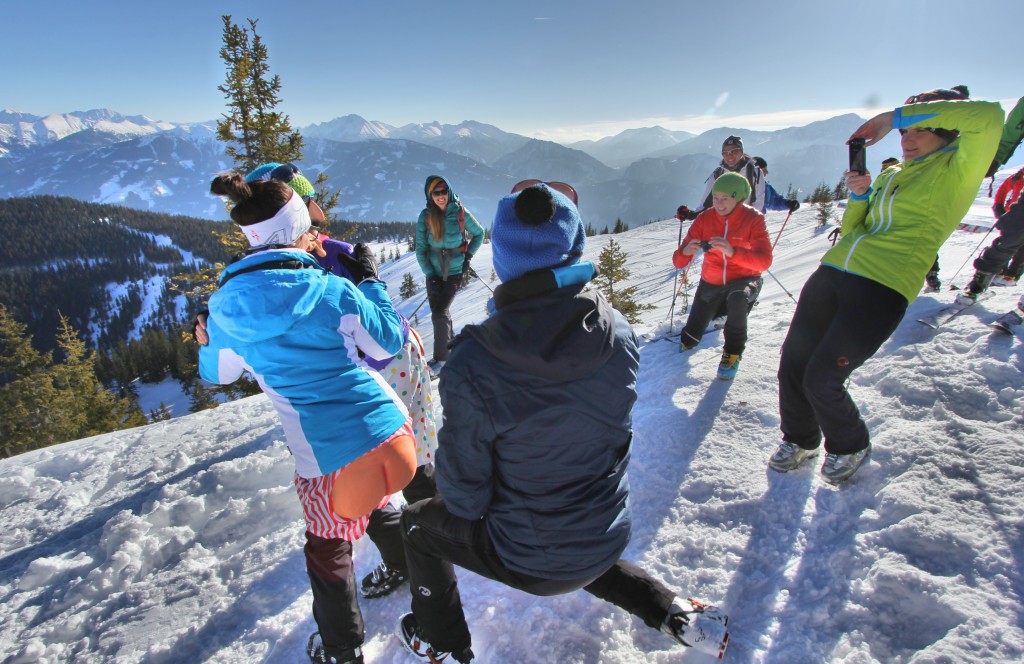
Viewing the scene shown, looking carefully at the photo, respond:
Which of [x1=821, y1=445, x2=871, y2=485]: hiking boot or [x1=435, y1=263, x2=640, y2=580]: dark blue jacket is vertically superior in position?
[x1=435, y1=263, x2=640, y2=580]: dark blue jacket

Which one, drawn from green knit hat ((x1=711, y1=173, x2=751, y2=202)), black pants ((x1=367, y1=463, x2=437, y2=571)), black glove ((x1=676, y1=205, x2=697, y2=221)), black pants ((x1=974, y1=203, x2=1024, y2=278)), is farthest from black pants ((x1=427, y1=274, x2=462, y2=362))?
black pants ((x1=974, y1=203, x2=1024, y2=278))

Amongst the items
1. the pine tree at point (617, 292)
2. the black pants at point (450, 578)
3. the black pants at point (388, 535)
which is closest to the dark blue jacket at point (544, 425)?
the black pants at point (450, 578)

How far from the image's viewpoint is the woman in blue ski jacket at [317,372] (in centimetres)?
185

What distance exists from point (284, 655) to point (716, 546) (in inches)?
99.9

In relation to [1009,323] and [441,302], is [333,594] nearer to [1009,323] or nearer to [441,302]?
[441,302]

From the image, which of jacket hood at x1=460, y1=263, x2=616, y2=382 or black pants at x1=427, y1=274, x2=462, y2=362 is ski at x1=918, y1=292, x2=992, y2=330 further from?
black pants at x1=427, y1=274, x2=462, y2=362

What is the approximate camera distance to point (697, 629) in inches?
75.1

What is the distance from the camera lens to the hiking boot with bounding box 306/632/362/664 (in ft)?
7.21

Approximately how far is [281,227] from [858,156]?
3805 millimetres

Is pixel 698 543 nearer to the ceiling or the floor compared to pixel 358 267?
nearer to the floor

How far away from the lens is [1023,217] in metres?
4.43

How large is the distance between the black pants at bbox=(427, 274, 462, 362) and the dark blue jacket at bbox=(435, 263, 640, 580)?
460 centimetres

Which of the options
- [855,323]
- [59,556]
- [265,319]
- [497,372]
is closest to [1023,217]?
[855,323]

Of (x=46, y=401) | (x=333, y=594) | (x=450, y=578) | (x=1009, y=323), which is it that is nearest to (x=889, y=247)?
(x=1009, y=323)
